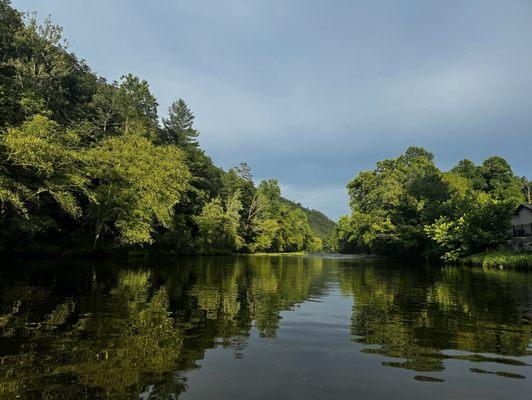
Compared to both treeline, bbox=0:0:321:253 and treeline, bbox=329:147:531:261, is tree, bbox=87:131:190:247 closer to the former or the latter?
treeline, bbox=0:0:321:253

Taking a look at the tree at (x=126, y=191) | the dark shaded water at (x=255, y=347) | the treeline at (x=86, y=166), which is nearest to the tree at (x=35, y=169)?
the treeline at (x=86, y=166)

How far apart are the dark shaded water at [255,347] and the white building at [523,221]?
42.1 m

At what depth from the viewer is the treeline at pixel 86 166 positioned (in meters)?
32.3

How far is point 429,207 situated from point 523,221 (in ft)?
45.4

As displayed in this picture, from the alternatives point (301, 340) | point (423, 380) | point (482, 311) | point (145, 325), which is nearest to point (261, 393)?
point (423, 380)

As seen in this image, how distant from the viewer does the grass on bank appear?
3703 centimetres

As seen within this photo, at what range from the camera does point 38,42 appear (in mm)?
55969

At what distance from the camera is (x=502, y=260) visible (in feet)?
132

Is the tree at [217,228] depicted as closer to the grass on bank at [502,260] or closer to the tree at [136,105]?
the tree at [136,105]

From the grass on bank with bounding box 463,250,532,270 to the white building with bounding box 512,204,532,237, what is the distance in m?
9.37

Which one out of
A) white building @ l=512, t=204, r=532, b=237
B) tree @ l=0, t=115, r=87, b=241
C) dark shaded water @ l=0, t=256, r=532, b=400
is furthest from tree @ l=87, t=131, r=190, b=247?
white building @ l=512, t=204, r=532, b=237

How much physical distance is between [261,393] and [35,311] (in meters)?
8.72

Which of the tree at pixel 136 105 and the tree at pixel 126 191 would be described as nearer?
the tree at pixel 126 191

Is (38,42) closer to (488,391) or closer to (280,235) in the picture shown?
(488,391)
